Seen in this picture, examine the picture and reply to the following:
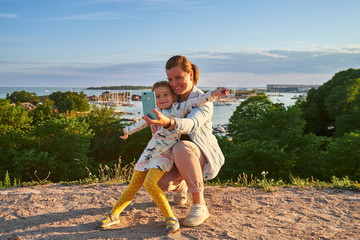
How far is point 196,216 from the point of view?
3684 mm

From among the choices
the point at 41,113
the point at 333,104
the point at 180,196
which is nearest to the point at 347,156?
the point at 333,104

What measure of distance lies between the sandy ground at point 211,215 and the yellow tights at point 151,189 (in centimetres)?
23

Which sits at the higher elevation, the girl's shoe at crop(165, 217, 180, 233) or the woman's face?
the woman's face

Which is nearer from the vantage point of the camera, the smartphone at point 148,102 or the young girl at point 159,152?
the smartphone at point 148,102

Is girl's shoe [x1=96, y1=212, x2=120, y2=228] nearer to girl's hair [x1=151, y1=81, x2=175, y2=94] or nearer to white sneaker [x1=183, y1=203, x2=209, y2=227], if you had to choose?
white sneaker [x1=183, y1=203, x2=209, y2=227]

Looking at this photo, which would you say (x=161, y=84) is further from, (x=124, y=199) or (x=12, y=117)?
(x=12, y=117)

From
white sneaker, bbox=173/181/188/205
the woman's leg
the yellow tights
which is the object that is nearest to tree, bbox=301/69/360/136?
white sneaker, bbox=173/181/188/205

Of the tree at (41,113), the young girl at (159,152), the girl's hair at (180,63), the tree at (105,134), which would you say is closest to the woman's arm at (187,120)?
the young girl at (159,152)

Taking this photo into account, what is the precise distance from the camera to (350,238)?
344 centimetres

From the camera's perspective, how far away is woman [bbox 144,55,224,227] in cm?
359

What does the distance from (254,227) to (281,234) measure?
A: 300mm

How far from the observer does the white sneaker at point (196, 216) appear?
365 cm

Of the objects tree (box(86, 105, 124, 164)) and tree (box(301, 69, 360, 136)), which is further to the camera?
tree (box(86, 105, 124, 164))

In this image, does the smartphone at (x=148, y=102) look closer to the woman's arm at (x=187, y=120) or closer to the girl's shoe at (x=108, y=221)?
the woman's arm at (x=187, y=120)
